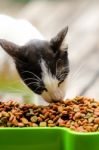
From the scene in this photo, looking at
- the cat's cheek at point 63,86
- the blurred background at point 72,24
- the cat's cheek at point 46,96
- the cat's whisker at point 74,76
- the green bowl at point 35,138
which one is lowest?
the green bowl at point 35,138

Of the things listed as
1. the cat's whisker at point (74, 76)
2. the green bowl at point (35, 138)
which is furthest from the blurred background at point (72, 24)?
the green bowl at point (35, 138)

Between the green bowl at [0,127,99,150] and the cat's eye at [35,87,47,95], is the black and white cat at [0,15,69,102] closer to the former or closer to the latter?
the cat's eye at [35,87,47,95]

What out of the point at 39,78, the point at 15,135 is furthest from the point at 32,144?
the point at 39,78

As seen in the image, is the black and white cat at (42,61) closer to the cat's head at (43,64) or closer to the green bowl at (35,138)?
the cat's head at (43,64)

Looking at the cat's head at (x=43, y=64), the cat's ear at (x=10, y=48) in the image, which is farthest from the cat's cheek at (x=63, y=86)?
the cat's ear at (x=10, y=48)

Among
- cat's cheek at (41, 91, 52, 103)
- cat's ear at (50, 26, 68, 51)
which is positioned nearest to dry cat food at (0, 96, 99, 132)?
cat's cheek at (41, 91, 52, 103)

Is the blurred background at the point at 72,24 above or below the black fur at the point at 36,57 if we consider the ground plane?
above

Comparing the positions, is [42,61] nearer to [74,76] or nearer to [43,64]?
[43,64]

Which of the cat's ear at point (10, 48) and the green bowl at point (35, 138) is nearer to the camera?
the green bowl at point (35, 138)
